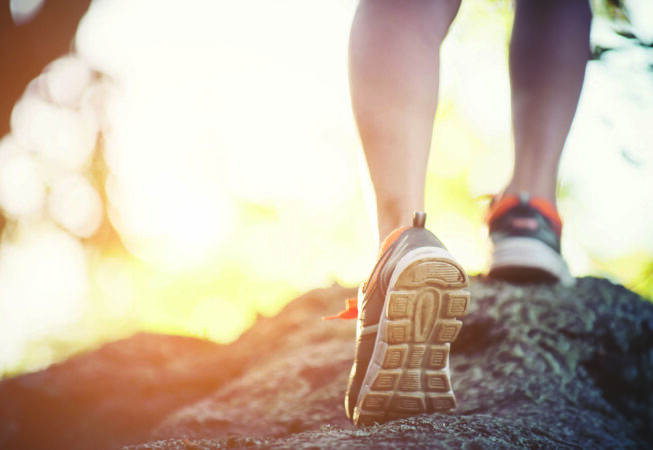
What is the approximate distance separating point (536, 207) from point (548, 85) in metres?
0.56

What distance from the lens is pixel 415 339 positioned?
1197 millimetres

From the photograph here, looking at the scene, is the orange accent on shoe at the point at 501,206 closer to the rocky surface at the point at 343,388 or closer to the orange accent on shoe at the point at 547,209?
the orange accent on shoe at the point at 547,209

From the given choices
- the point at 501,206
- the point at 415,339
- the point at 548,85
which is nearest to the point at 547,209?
the point at 501,206

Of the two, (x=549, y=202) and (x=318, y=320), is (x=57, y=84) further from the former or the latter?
(x=549, y=202)

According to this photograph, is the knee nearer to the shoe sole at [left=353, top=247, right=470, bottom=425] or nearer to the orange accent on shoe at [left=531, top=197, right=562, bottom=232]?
the shoe sole at [left=353, top=247, right=470, bottom=425]

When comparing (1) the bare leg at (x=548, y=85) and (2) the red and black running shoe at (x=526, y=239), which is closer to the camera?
(2) the red and black running shoe at (x=526, y=239)

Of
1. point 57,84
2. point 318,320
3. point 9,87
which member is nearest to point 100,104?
point 57,84

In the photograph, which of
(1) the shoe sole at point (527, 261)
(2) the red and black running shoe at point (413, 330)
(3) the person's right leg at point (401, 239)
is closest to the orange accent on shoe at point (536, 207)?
(1) the shoe sole at point (527, 261)

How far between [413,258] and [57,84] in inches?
209

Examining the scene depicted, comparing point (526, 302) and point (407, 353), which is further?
point (526, 302)

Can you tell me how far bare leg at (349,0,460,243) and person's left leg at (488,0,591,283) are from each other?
795 mm

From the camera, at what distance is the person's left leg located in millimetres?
1949

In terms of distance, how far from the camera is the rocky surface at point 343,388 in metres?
1.17

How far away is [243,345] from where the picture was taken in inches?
140
